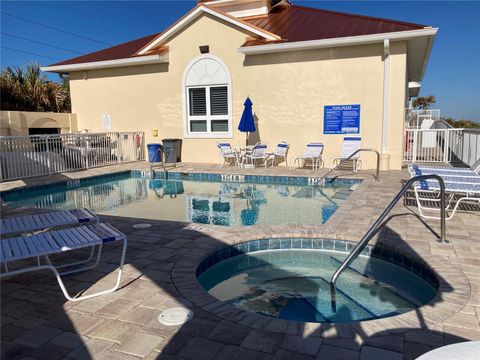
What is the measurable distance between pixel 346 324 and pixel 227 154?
9.72 meters

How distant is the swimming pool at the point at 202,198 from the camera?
6.77 m

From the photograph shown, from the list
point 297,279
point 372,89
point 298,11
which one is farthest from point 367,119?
point 297,279

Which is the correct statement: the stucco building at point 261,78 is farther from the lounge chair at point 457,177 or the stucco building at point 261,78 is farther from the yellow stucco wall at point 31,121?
the lounge chair at point 457,177

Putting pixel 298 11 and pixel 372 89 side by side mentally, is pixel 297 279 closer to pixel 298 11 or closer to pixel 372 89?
pixel 372 89

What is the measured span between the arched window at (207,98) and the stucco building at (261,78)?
36mm

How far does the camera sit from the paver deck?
2354mm

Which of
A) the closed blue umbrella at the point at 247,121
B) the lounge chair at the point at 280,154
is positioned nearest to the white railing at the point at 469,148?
the lounge chair at the point at 280,154

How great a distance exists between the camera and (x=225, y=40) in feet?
40.7

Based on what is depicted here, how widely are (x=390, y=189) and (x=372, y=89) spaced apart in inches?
162

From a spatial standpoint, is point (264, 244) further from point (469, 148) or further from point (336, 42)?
point (469, 148)

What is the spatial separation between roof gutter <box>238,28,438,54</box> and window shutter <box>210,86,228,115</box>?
1647 millimetres

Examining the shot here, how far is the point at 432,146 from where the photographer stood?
1280 cm

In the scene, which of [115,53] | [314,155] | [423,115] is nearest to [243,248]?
[314,155]

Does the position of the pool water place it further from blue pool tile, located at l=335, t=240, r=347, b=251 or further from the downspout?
the downspout
